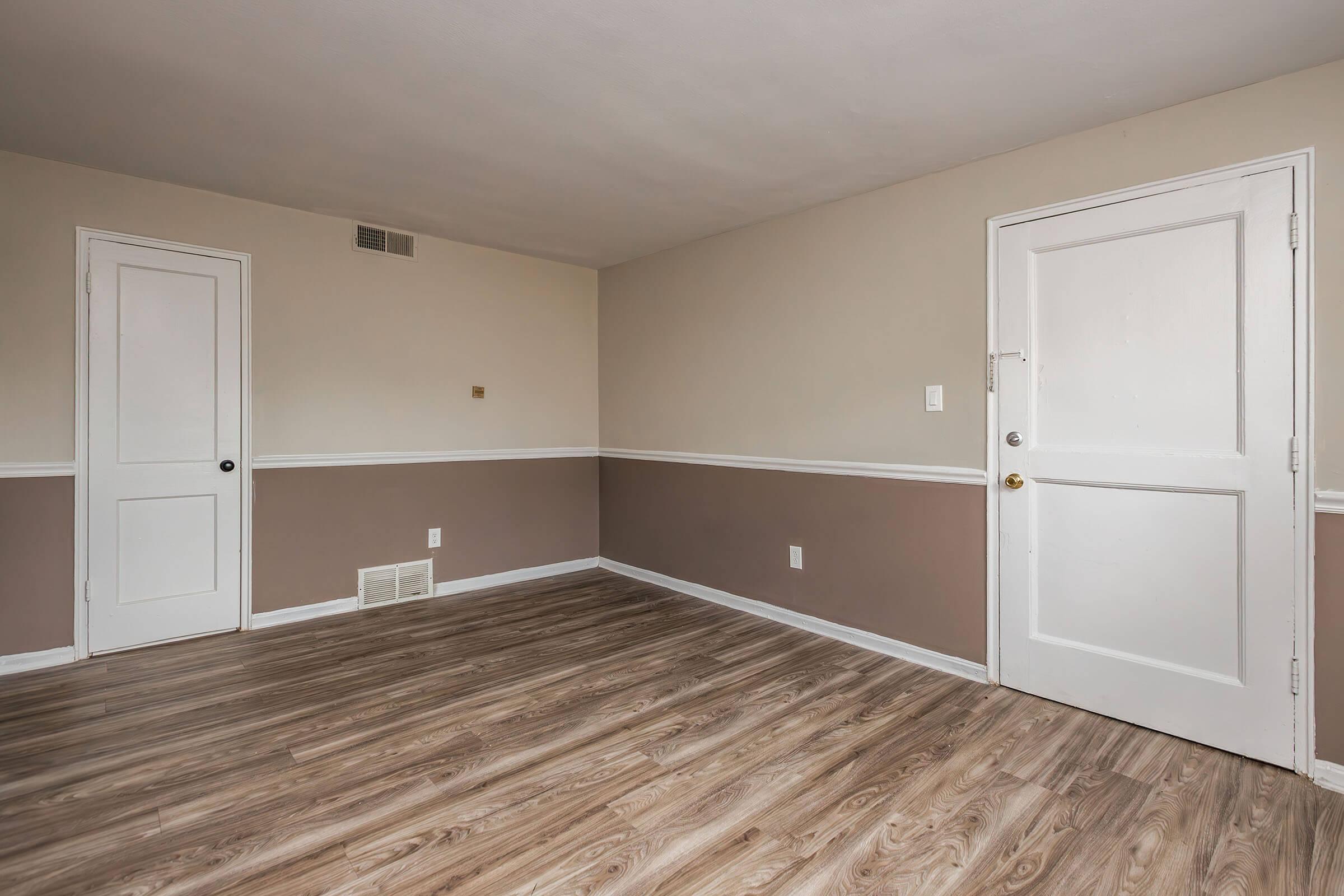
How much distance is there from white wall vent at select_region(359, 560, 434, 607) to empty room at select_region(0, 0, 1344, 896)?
0.02 meters

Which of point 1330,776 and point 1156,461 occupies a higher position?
point 1156,461

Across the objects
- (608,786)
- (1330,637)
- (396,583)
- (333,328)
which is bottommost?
(608,786)

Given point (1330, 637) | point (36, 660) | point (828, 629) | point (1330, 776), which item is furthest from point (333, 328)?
point (1330, 776)

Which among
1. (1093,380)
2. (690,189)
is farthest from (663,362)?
(1093,380)

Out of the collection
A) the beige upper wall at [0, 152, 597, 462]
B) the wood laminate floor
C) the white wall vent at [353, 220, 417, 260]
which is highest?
the white wall vent at [353, 220, 417, 260]

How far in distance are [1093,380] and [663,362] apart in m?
2.71

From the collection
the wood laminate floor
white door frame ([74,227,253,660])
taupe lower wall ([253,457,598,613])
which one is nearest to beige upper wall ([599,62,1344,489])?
taupe lower wall ([253,457,598,613])

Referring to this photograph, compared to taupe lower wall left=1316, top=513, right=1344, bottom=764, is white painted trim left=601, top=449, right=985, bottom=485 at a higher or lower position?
higher

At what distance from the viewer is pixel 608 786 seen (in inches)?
86.6

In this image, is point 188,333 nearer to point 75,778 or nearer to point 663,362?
point 75,778

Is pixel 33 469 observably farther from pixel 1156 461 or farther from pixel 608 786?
pixel 1156 461

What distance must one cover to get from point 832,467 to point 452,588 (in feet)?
8.80

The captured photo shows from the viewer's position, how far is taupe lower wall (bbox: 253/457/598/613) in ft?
12.7

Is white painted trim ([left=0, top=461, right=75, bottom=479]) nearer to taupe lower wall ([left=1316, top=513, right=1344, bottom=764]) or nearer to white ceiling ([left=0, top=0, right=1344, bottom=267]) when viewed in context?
white ceiling ([left=0, top=0, right=1344, bottom=267])
